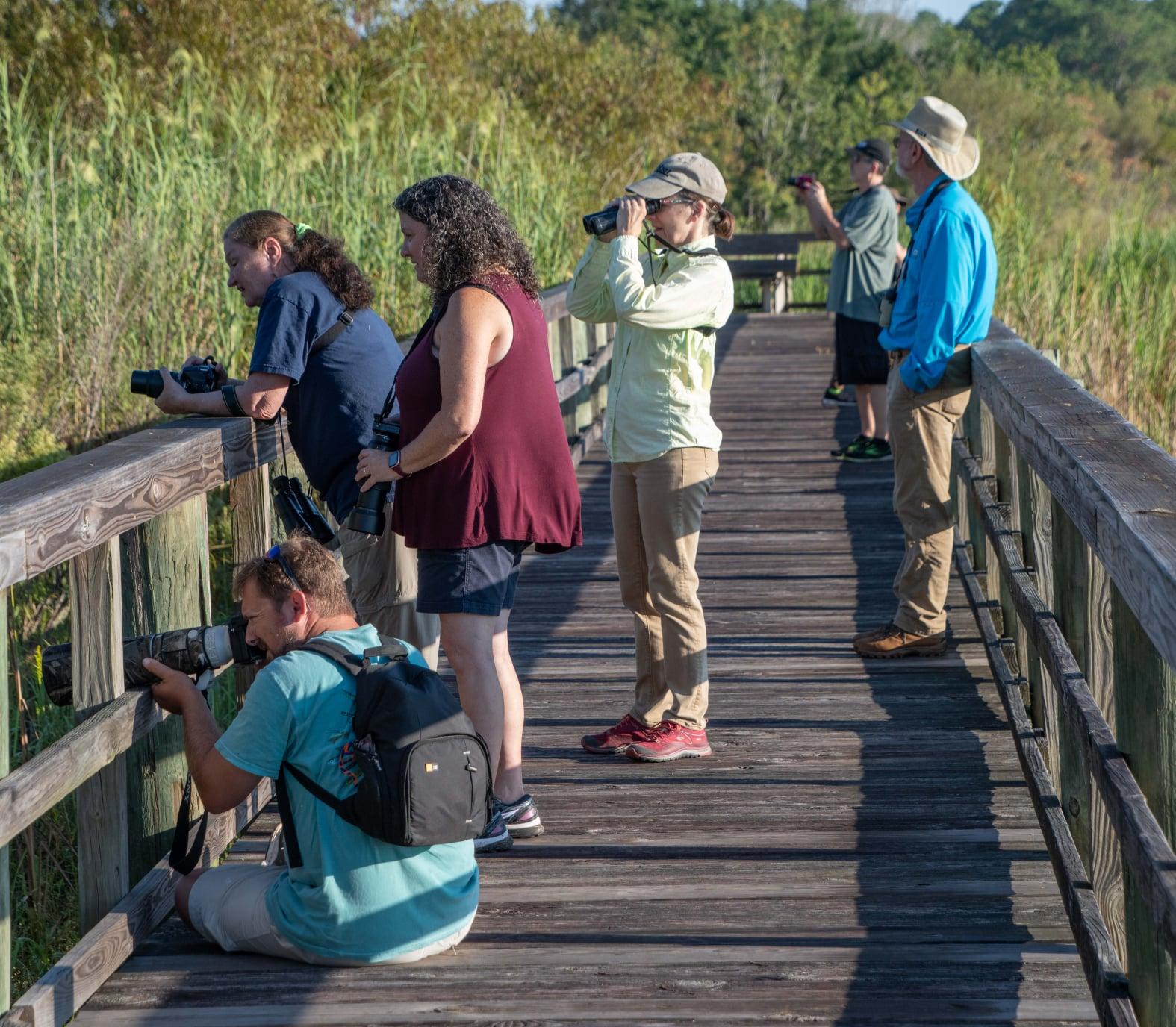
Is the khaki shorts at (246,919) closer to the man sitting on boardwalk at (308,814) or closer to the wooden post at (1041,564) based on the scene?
the man sitting on boardwalk at (308,814)

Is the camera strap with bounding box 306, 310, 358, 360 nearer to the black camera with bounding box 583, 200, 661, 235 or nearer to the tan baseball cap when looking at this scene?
the black camera with bounding box 583, 200, 661, 235

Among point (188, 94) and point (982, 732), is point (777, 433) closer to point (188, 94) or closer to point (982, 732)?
point (188, 94)

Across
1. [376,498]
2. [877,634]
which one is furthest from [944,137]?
[376,498]

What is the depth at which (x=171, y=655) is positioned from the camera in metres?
3.11

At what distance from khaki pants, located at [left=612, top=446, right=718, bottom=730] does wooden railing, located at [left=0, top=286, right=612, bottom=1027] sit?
97 centimetres

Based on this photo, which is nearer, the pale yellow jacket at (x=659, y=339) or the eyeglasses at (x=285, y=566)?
the eyeglasses at (x=285, y=566)

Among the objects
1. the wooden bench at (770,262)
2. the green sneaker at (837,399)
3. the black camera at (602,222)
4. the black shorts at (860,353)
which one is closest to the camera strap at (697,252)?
the black camera at (602,222)

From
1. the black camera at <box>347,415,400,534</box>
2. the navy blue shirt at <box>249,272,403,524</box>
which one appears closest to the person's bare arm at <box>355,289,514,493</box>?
the black camera at <box>347,415,400,534</box>

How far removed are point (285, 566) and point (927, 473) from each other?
97.9 inches

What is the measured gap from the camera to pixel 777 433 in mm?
9242

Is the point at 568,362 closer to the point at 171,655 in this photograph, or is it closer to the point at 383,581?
the point at 383,581

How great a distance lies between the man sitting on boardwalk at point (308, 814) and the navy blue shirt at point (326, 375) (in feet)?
2.50

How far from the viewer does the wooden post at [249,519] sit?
12.6 feet

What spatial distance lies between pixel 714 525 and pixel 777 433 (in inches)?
87.7
